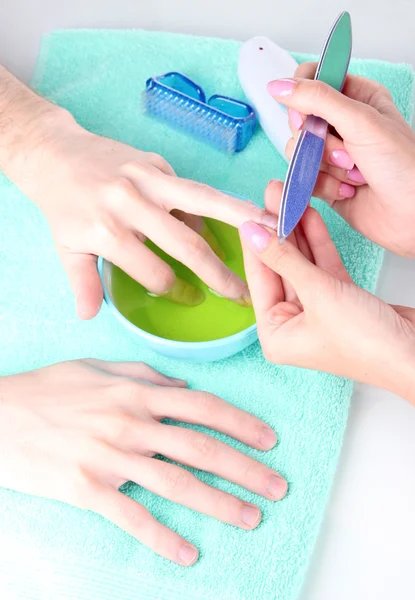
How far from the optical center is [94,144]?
3.00 feet

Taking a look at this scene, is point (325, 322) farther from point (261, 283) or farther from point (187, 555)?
point (187, 555)

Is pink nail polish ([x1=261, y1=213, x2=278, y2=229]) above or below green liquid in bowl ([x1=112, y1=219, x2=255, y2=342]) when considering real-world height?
above

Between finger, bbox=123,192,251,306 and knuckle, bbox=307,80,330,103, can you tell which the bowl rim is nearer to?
finger, bbox=123,192,251,306

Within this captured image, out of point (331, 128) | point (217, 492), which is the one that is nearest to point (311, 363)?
point (217, 492)

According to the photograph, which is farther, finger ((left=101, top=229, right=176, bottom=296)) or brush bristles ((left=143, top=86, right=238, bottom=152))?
brush bristles ((left=143, top=86, right=238, bottom=152))

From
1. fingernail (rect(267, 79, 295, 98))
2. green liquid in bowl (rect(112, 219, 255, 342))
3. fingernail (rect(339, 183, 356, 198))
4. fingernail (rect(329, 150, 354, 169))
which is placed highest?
fingernail (rect(267, 79, 295, 98))

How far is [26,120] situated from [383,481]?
2.20ft

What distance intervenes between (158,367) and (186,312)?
8 cm

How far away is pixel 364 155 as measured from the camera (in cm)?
78

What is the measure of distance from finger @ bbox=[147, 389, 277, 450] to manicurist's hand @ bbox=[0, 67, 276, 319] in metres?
0.13

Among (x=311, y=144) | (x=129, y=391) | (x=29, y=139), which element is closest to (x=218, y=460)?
(x=129, y=391)

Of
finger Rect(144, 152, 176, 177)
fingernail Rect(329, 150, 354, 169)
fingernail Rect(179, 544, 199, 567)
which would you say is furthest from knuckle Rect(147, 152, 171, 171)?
fingernail Rect(179, 544, 199, 567)

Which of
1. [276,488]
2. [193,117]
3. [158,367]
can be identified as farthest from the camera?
[193,117]

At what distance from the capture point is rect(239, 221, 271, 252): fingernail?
70cm
